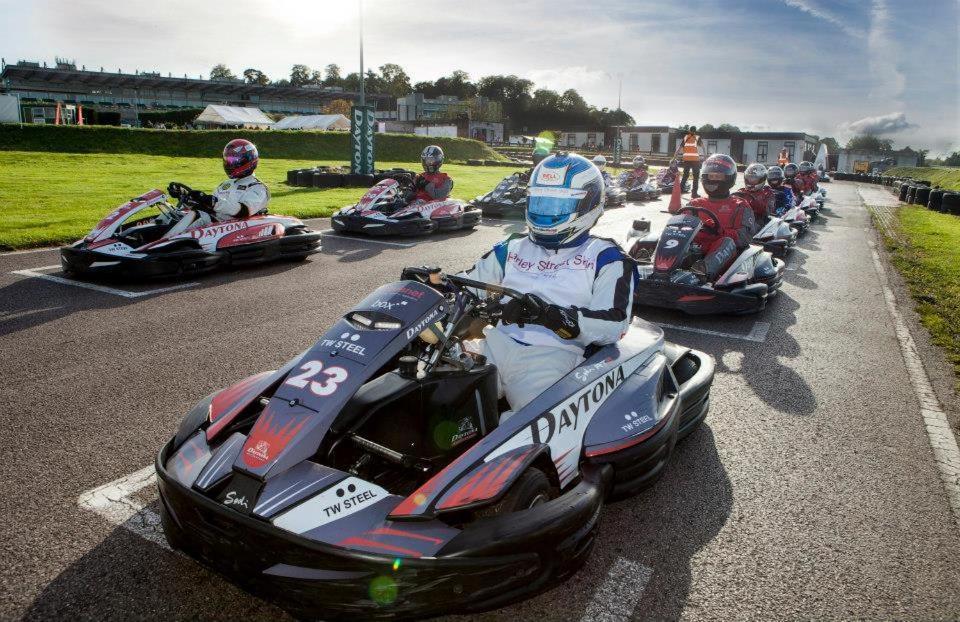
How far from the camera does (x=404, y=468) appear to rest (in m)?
2.73

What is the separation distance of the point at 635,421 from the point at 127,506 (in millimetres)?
2302

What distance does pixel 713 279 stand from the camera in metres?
7.06

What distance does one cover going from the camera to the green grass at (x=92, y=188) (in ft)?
32.9

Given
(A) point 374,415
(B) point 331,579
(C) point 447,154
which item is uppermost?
(C) point 447,154

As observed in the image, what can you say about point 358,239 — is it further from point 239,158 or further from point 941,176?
point 941,176

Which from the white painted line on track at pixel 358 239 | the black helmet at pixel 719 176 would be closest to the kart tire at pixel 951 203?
the black helmet at pixel 719 176

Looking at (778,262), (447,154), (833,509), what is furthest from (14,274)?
(447,154)

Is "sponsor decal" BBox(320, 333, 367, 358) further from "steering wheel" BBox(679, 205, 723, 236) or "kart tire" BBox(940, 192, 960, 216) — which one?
"kart tire" BBox(940, 192, 960, 216)

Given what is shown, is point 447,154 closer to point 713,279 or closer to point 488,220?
point 488,220

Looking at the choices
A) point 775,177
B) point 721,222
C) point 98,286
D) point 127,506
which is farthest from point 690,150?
point 127,506

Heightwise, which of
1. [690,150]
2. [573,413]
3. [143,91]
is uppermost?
[143,91]

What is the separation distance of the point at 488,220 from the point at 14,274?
9.04m

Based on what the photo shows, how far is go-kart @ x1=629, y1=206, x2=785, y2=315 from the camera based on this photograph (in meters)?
6.41

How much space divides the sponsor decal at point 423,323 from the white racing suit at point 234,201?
6179 millimetres
